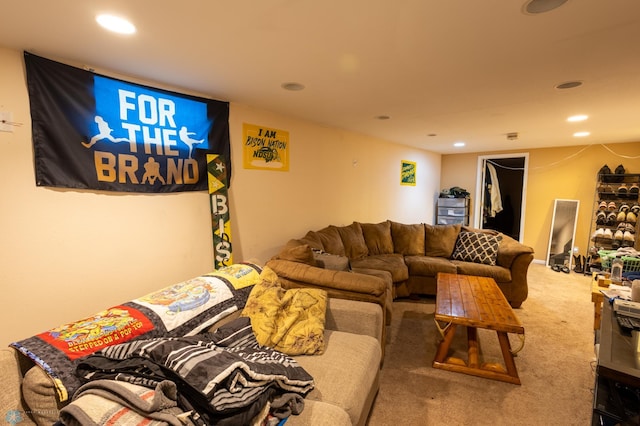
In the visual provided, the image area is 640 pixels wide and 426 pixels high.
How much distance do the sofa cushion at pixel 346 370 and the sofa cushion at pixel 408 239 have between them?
2.54 metres

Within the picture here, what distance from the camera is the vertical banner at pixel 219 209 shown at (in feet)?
8.28

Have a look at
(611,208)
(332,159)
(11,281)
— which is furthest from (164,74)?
(611,208)

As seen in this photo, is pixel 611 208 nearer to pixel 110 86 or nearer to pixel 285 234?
pixel 285 234

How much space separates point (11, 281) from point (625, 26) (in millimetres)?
3472

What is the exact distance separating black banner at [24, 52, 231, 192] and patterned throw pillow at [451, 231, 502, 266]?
3330 millimetres

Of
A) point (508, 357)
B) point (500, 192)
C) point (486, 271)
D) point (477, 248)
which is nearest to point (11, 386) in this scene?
point (508, 357)

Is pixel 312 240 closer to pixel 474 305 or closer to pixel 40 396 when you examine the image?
pixel 474 305

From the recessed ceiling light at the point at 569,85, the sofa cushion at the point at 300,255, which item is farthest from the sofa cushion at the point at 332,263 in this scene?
the recessed ceiling light at the point at 569,85

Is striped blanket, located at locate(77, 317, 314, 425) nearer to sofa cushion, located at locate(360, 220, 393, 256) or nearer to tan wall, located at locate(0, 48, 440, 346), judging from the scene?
tan wall, located at locate(0, 48, 440, 346)

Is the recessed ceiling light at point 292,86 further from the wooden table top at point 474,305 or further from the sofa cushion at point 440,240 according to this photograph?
the sofa cushion at point 440,240

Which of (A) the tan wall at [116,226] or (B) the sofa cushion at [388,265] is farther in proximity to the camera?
(B) the sofa cushion at [388,265]

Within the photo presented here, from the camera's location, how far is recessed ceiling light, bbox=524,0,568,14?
119 cm

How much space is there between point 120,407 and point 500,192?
716cm

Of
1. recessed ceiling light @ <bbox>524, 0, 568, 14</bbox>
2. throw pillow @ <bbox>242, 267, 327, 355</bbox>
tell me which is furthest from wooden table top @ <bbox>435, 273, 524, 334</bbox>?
recessed ceiling light @ <bbox>524, 0, 568, 14</bbox>
